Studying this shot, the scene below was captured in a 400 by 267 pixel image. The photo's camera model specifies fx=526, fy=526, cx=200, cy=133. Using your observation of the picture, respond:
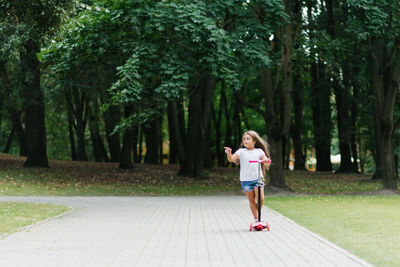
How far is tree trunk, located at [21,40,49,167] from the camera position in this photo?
82.2 ft

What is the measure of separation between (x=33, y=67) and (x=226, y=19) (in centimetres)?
1003

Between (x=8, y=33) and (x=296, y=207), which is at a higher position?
(x=8, y=33)

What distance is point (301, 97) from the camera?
36.4 metres

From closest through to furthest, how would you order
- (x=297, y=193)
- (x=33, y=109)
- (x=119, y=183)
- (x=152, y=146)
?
1. (x=297, y=193)
2. (x=119, y=183)
3. (x=33, y=109)
4. (x=152, y=146)

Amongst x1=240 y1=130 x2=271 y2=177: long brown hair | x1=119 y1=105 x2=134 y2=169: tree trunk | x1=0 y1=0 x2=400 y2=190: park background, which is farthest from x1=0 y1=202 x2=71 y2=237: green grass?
→ x1=119 y1=105 x2=134 y2=169: tree trunk

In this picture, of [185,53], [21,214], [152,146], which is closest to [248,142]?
[21,214]

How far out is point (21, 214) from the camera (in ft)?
40.2

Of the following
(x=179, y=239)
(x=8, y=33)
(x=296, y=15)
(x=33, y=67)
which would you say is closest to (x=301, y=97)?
(x=296, y=15)

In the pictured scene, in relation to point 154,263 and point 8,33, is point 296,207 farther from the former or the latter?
point 8,33

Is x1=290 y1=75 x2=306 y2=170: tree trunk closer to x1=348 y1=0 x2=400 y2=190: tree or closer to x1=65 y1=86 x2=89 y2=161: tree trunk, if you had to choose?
x1=348 y1=0 x2=400 y2=190: tree

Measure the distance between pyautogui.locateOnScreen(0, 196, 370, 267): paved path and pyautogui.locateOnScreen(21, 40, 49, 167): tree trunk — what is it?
13526 millimetres

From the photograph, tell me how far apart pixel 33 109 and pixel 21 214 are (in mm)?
15541

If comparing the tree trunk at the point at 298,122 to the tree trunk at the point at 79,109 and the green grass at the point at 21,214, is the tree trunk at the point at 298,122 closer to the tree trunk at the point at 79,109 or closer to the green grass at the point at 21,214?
the tree trunk at the point at 79,109

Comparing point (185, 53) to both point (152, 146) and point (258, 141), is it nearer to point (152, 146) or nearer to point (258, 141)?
point (258, 141)
